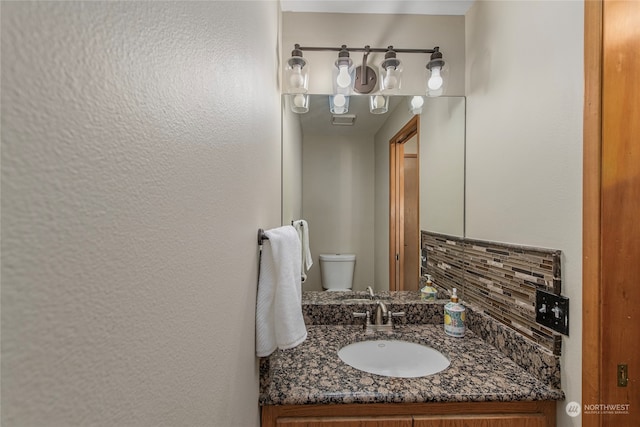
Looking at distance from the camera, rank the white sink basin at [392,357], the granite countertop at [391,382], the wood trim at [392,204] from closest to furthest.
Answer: the granite countertop at [391,382]
the white sink basin at [392,357]
the wood trim at [392,204]

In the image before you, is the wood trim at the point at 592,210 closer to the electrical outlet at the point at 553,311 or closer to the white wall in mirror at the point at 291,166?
the electrical outlet at the point at 553,311

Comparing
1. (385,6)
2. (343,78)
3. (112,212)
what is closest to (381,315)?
(343,78)

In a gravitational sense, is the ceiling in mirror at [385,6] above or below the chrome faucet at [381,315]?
above

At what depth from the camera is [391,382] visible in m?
0.96

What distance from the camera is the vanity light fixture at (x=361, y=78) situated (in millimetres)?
1407

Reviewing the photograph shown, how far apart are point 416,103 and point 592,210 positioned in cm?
95

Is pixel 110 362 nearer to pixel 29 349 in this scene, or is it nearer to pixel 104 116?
pixel 29 349

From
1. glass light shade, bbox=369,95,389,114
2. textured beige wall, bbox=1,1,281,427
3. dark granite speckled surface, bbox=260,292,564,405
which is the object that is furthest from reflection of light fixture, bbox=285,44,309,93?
dark granite speckled surface, bbox=260,292,564,405

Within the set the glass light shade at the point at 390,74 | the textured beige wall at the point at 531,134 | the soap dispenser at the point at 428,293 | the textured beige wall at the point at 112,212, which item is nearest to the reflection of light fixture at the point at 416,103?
the glass light shade at the point at 390,74

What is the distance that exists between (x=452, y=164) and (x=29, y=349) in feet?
5.41

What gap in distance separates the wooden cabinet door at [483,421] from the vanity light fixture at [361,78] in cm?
133

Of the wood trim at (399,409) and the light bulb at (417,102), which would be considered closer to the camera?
the wood trim at (399,409)

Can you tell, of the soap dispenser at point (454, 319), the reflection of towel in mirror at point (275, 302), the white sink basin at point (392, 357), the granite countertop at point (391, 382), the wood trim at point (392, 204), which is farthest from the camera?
the wood trim at point (392, 204)

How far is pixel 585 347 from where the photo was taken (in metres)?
0.84
